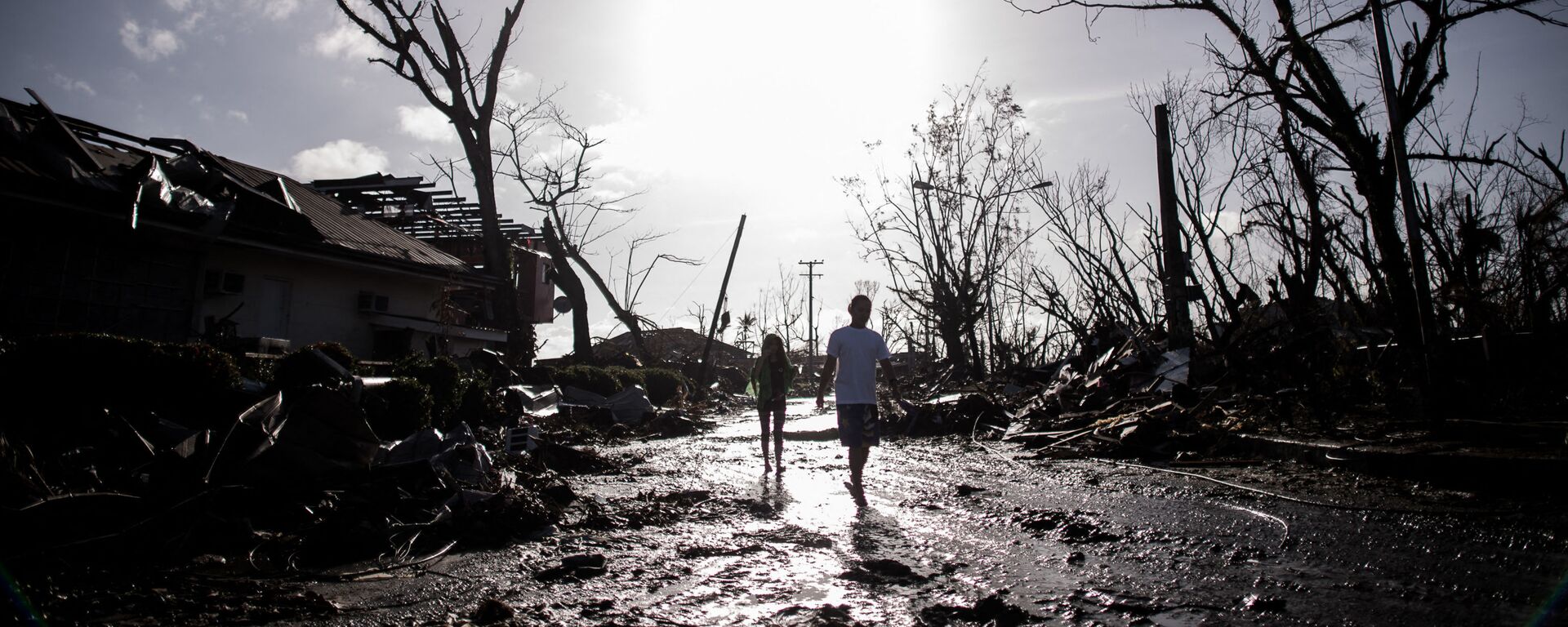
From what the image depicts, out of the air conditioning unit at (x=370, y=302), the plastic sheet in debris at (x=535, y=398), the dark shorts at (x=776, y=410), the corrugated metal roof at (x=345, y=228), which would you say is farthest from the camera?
the air conditioning unit at (x=370, y=302)

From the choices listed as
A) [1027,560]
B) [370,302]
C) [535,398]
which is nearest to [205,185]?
[370,302]

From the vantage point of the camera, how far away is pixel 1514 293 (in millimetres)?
11648

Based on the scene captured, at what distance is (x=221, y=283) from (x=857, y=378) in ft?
40.6

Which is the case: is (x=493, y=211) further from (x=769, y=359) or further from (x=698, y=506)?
→ (x=698, y=506)

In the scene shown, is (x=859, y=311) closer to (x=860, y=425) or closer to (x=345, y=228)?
(x=860, y=425)

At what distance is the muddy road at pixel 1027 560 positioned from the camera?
3180 mm

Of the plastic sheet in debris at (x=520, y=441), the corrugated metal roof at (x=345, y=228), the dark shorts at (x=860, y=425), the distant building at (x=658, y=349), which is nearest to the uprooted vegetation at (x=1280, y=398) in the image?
the dark shorts at (x=860, y=425)

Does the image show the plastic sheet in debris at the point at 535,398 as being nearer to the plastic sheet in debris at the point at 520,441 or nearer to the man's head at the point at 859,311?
the plastic sheet in debris at the point at 520,441

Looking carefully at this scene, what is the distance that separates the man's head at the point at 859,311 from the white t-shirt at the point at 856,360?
7 cm

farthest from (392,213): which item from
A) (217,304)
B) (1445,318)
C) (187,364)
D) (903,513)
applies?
(1445,318)

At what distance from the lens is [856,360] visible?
704 centimetres

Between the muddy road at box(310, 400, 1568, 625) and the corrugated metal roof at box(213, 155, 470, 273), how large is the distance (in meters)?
13.5

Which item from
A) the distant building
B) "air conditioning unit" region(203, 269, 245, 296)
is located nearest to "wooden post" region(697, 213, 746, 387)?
the distant building

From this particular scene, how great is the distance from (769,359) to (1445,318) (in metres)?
8.60
